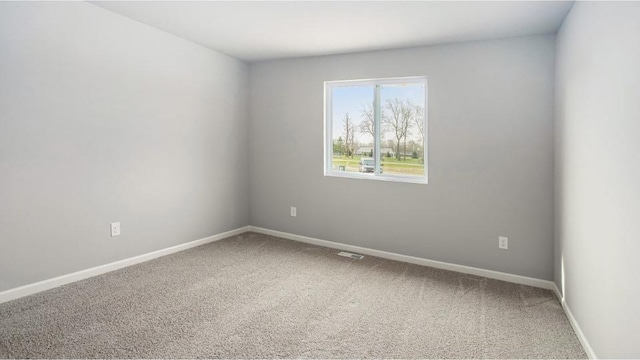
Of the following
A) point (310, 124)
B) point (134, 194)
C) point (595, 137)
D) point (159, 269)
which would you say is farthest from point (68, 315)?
point (595, 137)

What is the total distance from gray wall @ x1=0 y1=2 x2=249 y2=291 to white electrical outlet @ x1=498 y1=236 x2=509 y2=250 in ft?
10.3

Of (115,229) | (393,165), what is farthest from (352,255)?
(115,229)

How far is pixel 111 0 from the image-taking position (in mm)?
2783

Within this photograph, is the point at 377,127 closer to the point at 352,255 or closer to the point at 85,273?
the point at 352,255

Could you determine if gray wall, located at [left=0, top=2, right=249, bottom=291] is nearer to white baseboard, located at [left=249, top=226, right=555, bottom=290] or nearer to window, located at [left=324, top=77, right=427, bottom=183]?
white baseboard, located at [left=249, top=226, right=555, bottom=290]

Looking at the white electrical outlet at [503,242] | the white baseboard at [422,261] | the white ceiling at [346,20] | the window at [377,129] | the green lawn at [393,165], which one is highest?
the white ceiling at [346,20]

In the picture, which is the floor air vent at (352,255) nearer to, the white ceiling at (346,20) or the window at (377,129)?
the window at (377,129)

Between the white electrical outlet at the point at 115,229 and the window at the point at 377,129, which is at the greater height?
the window at the point at 377,129

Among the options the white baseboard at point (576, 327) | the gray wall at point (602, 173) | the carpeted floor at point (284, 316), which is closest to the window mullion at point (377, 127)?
the carpeted floor at point (284, 316)

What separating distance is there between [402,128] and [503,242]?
1503 millimetres

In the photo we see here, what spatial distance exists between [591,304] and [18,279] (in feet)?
12.6

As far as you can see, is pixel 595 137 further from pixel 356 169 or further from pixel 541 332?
pixel 356 169

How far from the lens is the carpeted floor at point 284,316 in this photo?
202 cm

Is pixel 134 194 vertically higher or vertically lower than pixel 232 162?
lower
